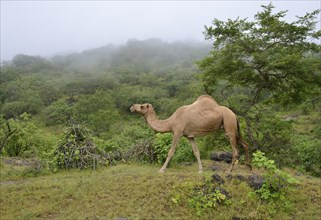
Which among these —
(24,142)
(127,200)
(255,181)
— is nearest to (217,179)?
(255,181)

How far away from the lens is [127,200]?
7.73 metres

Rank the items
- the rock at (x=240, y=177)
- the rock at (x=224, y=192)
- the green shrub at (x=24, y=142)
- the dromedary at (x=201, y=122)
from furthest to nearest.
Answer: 1. the green shrub at (x=24, y=142)
2. the dromedary at (x=201, y=122)
3. the rock at (x=240, y=177)
4. the rock at (x=224, y=192)

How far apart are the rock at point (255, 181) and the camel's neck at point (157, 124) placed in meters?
2.71

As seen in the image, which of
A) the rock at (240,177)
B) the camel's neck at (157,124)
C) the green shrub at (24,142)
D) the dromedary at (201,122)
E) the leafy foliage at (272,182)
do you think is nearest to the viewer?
the leafy foliage at (272,182)

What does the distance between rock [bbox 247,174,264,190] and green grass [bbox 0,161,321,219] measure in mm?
194

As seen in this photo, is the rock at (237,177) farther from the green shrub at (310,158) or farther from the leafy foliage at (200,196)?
the green shrub at (310,158)

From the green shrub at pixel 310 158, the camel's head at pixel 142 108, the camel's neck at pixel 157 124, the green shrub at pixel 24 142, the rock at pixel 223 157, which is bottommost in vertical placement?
the green shrub at pixel 310 158

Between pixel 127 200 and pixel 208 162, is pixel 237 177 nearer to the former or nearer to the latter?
pixel 127 200

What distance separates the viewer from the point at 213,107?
9234 mm

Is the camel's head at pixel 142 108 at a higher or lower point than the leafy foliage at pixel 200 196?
higher

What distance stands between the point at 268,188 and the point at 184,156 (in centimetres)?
530

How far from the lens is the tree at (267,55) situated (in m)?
11.7

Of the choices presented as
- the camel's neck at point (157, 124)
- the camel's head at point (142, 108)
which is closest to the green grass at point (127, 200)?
the camel's neck at point (157, 124)

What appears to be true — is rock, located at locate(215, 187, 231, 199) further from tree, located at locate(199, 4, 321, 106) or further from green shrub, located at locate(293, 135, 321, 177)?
green shrub, located at locate(293, 135, 321, 177)
